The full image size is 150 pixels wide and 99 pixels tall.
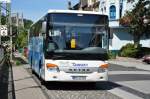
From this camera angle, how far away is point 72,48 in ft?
59.1

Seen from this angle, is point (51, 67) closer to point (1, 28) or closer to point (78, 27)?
point (78, 27)

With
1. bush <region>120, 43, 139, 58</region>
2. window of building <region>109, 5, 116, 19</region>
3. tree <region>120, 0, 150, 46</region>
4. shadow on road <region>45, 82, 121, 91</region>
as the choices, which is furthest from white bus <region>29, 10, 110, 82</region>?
window of building <region>109, 5, 116, 19</region>

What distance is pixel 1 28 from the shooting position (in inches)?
1438

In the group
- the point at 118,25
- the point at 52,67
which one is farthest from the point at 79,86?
the point at 118,25

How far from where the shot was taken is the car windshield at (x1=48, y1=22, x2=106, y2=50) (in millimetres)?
18016

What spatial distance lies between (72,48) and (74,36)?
491mm

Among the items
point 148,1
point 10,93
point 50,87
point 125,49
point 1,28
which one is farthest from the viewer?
point 125,49

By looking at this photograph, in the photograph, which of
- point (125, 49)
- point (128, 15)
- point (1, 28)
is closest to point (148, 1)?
point (128, 15)

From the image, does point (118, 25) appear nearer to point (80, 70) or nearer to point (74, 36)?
point (74, 36)

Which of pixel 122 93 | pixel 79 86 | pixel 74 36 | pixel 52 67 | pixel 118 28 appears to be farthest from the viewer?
pixel 118 28

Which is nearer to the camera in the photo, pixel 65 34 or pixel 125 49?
pixel 65 34

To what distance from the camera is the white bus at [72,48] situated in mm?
17906

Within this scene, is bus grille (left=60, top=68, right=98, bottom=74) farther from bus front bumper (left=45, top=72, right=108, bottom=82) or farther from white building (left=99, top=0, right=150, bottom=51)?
white building (left=99, top=0, right=150, bottom=51)

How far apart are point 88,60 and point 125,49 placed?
45732 millimetres
